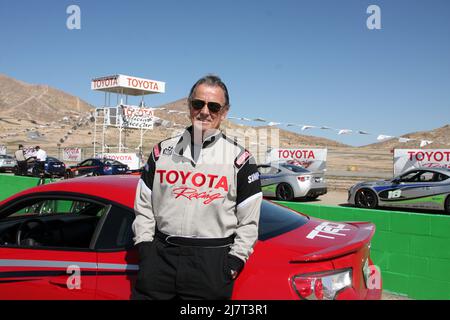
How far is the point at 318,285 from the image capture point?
2.18 m

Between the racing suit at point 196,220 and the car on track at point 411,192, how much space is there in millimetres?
10309

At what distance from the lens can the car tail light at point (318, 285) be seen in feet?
7.06

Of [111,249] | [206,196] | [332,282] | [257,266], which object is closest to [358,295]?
[332,282]

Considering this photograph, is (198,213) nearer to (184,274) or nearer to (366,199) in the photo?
(184,274)

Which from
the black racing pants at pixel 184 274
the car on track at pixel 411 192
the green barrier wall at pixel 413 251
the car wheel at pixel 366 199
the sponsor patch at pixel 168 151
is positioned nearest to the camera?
the black racing pants at pixel 184 274

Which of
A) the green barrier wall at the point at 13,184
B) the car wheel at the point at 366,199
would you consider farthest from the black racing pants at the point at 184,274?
the car wheel at the point at 366,199

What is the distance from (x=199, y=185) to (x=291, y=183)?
11279mm

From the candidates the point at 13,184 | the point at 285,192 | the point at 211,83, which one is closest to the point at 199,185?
the point at 211,83

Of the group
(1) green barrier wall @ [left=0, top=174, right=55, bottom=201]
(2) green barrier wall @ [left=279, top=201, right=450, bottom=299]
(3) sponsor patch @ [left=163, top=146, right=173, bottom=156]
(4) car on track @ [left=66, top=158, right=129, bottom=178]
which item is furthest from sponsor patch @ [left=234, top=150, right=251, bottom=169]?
(4) car on track @ [left=66, top=158, right=129, bottom=178]

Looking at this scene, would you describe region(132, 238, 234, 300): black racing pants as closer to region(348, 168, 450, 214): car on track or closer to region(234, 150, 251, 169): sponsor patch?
region(234, 150, 251, 169): sponsor patch

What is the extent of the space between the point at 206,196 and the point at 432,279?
3.33 meters

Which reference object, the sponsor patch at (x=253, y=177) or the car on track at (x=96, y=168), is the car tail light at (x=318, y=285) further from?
the car on track at (x=96, y=168)

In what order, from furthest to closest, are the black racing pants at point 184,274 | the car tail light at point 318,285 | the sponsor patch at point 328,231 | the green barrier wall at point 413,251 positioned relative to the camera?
the green barrier wall at point 413,251 < the sponsor patch at point 328,231 < the car tail light at point 318,285 < the black racing pants at point 184,274
